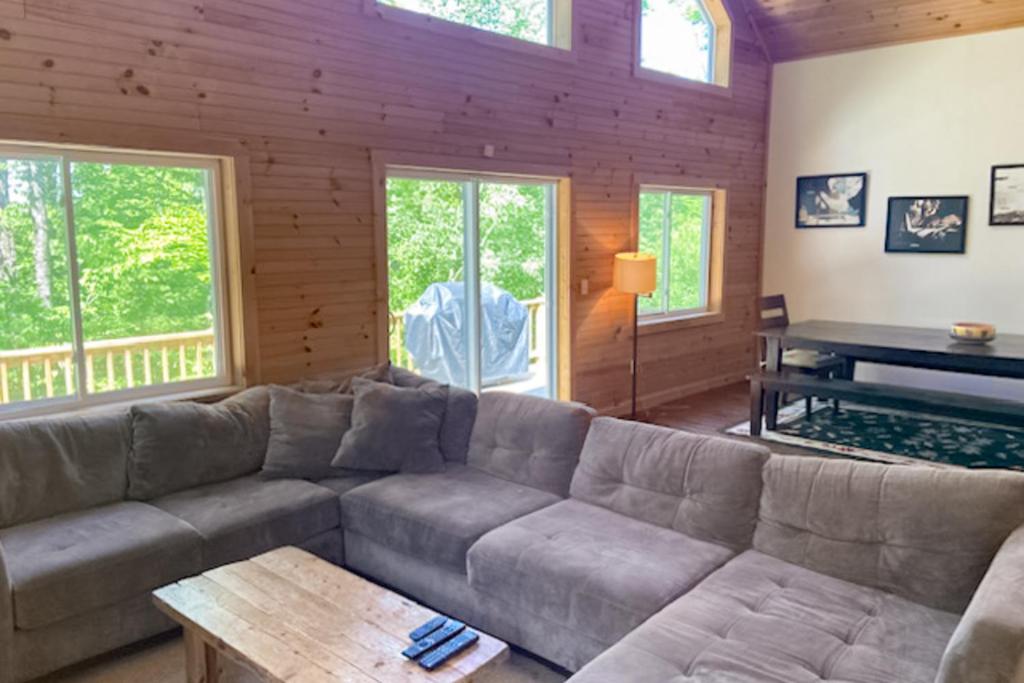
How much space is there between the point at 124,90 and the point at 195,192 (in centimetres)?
58

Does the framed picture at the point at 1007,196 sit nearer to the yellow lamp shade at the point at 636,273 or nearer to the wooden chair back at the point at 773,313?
the wooden chair back at the point at 773,313

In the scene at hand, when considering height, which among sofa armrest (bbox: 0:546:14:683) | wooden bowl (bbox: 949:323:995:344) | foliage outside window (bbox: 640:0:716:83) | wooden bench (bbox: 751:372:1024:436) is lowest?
sofa armrest (bbox: 0:546:14:683)

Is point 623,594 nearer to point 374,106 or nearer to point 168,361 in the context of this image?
point 168,361

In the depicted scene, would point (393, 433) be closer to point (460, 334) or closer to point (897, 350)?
point (460, 334)

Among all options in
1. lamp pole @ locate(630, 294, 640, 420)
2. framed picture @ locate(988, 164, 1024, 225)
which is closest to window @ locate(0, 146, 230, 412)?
lamp pole @ locate(630, 294, 640, 420)

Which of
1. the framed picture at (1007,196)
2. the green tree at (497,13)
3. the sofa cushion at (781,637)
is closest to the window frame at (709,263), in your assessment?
the green tree at (497,13)

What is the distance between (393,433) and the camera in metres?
3.59

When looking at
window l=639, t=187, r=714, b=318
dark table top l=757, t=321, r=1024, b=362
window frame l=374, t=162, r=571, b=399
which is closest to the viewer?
window frame l=374, t=162, r=571, b=399

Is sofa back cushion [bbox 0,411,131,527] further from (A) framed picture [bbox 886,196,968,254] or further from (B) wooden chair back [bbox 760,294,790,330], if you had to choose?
(A) framed picture [bbox 886,196,968,254]

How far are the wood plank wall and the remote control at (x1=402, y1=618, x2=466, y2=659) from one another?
2.35 metres

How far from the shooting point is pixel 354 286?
14.4 feet

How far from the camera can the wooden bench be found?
15.7 ft

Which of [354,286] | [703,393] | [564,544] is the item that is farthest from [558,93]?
[564,544]

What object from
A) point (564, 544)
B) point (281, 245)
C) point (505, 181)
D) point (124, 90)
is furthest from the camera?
point (505, 181)
